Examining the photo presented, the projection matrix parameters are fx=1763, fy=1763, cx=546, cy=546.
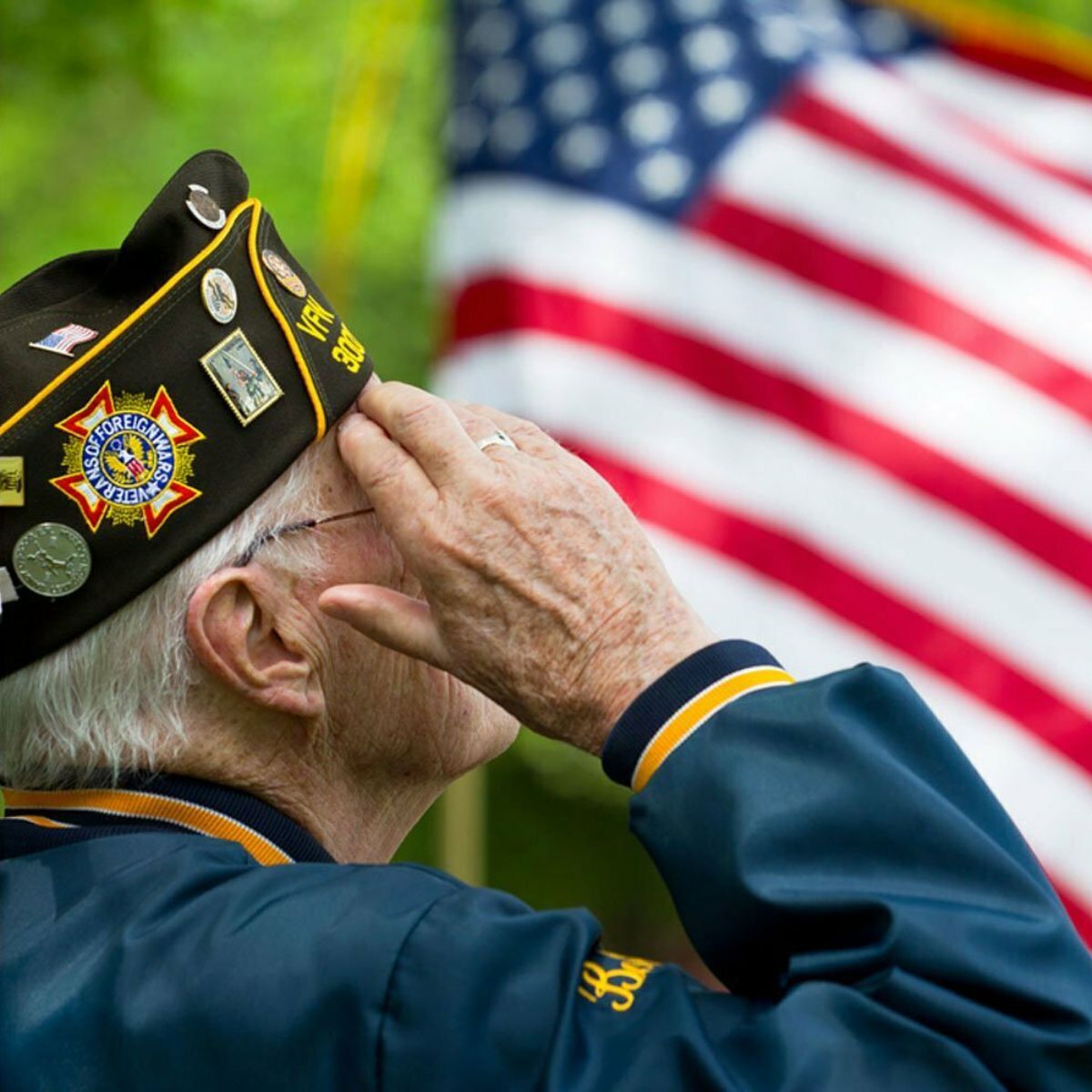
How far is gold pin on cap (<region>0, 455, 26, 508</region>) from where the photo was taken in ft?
6.40

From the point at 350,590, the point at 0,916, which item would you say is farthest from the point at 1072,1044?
the point at 0,916

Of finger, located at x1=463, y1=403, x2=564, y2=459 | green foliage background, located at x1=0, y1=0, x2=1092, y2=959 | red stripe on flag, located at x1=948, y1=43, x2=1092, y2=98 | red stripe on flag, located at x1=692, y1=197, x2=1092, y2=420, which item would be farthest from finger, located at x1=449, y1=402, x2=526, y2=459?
green foliage background, located at x1=0, y1=0, x2=1092, y2=959

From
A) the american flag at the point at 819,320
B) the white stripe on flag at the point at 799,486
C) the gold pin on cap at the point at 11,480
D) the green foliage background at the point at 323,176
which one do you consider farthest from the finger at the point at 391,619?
the green foliage background at the point at 323,176

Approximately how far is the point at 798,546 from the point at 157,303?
3.11 metres

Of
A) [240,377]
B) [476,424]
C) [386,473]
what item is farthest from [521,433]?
[240,377]

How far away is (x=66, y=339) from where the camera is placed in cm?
200

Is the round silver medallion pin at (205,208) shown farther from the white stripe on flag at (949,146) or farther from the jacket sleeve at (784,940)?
the white stripe on flag at (949,146)

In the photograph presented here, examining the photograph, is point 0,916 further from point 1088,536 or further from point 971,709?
point 1088,536

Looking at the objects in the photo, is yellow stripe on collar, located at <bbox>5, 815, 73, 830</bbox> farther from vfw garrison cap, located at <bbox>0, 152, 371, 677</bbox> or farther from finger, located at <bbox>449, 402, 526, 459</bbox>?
finger, located at <bbox>449, 402, 526, 459</bbox>

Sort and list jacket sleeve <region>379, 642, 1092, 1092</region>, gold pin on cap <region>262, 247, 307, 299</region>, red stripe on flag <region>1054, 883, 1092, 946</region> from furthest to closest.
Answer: red stripe on flag <region>1054, 883, 1092, 946</region> → gold pin on cap <region>262, 247, 307, 299</region> → jacket sleeve <region>379, 642, 1092, 1092</region>

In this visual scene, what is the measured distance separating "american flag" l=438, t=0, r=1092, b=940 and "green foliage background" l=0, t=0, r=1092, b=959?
1505mm

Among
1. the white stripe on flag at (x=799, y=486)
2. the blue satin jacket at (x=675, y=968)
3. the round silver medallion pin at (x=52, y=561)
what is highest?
the round silver medallion pin at (x=52, y=561)

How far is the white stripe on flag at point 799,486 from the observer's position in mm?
4613

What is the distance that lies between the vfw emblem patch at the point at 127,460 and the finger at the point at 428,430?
9.1 inches
